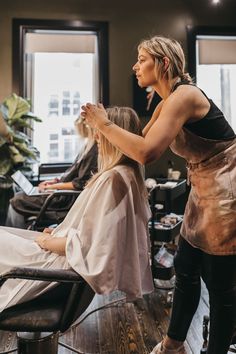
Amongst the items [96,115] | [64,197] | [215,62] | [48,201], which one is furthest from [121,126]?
[215,62]

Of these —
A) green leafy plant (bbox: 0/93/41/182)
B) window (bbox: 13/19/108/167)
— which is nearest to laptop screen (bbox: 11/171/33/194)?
green leafy plant (bbox: 0/93/41/182)

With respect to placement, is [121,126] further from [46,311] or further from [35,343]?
[35,343]

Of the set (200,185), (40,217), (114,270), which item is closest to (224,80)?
(40,217)

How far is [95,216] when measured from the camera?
138cm

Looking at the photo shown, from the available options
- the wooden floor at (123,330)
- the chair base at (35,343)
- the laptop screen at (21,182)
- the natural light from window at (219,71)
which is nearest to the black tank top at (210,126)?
the chair base at (35,343)

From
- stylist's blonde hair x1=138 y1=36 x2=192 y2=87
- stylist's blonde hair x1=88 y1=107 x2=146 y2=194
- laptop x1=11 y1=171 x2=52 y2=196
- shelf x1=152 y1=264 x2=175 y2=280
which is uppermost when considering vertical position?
stylist's blonde hair x1=138 y1=36 x2=192 y2=87

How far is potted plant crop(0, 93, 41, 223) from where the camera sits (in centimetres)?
347

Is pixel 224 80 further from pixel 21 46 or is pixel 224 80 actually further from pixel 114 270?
pixel 114 270

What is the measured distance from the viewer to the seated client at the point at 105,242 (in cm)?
131

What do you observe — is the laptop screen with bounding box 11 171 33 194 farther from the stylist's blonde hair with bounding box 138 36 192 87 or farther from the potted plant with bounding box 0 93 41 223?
the stylist's blonde hair with bounding box 138 36 192 87

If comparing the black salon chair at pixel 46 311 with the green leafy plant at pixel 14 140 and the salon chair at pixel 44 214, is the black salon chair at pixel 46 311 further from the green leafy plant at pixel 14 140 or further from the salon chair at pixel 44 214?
the green leafy plant at pixel 14 140

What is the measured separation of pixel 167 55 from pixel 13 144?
2.44 meters

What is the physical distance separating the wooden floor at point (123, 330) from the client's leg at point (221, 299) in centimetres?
Answer: 55

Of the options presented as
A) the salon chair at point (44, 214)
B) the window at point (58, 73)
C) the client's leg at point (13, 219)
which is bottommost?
the client's leg at point (13, 219)
